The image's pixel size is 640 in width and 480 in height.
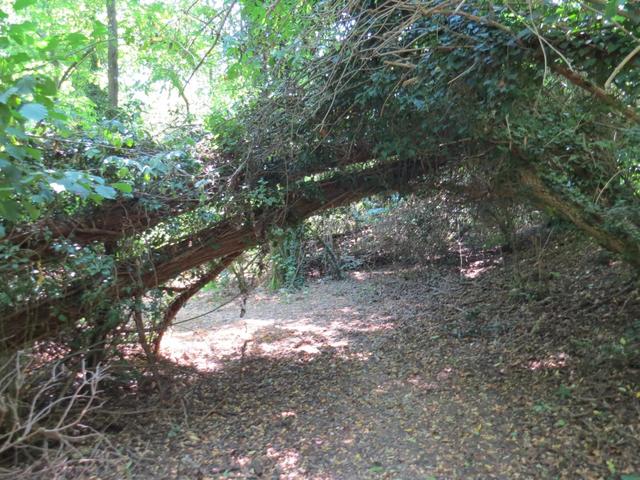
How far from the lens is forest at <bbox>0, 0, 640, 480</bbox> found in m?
3.50

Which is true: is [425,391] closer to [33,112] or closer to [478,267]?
[33,112]

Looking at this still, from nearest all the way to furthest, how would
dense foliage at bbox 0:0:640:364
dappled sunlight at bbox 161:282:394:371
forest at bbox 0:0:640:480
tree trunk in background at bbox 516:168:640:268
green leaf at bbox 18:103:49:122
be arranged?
green leaf at bbox 18:103:49:122 < forest at bbox 0:0:640:480 < dense foliage at bbox 0:0:640:364 < tree trunk in background at bbox 516:168:640:268 < dappled sunlight at bbox 161:282:394:371

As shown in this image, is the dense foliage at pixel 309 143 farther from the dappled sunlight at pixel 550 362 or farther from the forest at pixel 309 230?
the dappled sunlight at pixel 550 362

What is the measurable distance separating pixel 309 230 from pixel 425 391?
2754 mm

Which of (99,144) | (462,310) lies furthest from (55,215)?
(462,310)

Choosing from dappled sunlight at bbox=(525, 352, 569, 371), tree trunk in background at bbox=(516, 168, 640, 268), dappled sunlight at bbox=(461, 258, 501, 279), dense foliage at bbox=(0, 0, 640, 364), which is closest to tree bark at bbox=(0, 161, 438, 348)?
dense foliage at bbox=(0, 0, 640, 364)

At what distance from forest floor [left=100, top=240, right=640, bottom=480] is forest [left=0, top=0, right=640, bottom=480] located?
28mm

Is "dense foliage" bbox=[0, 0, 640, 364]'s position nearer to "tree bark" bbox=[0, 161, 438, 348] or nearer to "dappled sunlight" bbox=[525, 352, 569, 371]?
"tree bark" bbox=[0, 161, 438, 348]

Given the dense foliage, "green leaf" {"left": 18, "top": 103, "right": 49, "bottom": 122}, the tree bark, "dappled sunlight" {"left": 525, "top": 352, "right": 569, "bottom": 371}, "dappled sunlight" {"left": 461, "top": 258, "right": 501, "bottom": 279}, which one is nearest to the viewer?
"green leaf" {"left": 18, "top": 103, "right": 49, "bottom": 122}

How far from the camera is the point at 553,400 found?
13.3 ft

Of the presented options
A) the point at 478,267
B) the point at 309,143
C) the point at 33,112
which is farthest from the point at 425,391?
the point at 478,267

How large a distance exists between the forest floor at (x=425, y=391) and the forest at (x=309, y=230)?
28mm

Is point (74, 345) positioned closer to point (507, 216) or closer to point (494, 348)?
point (494, 348)

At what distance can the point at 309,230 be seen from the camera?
6.48 m
